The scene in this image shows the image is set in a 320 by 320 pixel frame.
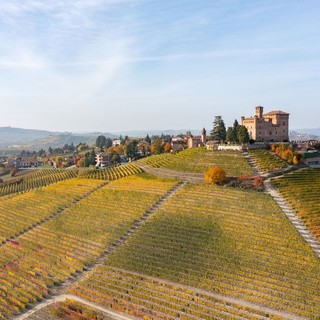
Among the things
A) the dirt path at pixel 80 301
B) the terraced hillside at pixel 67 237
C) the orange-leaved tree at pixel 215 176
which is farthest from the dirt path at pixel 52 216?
the orange-leaved tree at pixel 215 176

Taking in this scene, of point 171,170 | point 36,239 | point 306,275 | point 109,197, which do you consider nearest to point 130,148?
point 171,170

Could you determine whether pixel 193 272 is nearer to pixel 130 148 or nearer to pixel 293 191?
pixel 293 191

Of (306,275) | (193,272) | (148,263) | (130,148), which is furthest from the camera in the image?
(130,148)

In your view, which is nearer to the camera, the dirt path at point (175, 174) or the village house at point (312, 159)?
the dirt path at point (175, 174)

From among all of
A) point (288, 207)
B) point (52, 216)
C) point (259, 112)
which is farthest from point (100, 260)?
point (259, 112)

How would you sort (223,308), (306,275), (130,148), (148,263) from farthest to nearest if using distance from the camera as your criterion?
(130,148) → (148,263) → (306,275) → (223,308)

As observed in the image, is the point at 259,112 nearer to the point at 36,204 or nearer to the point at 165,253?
the point at 165,253

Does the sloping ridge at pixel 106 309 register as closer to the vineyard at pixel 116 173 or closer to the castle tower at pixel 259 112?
the vineyard at pixel 116 173
